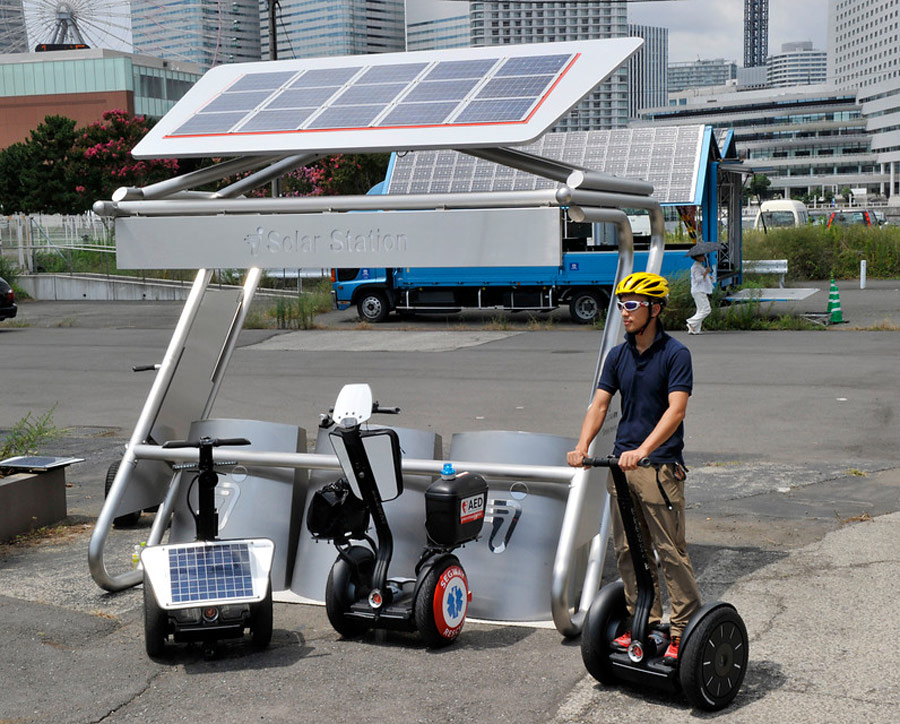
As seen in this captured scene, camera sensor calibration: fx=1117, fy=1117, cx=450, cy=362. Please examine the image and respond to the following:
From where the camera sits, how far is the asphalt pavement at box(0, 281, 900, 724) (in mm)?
4875

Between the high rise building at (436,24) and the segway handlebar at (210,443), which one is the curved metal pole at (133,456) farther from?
the high rise building at (436,24)

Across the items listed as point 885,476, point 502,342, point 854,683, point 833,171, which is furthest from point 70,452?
point 833,171

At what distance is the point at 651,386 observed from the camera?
503cm

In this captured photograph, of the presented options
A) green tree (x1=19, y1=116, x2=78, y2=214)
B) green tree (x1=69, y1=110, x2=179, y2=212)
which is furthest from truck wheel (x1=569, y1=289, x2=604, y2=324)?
green tree (x1=19, y1=116, x2=78, y2=214)

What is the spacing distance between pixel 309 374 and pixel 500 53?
10.5 meters

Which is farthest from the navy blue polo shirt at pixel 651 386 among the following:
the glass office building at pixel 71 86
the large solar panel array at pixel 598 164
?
the glass office building at pixel 71 86

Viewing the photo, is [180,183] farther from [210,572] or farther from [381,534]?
[381,534]

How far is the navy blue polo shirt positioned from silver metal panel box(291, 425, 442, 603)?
5.16ft

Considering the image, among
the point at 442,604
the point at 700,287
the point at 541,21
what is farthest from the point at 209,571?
the point at 541,21

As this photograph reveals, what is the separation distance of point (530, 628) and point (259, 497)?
1.87 metres

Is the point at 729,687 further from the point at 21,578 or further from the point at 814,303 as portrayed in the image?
the point at 814,303

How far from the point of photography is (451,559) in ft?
18.3

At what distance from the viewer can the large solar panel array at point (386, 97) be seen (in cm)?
619

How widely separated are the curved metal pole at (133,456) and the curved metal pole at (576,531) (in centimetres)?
246
